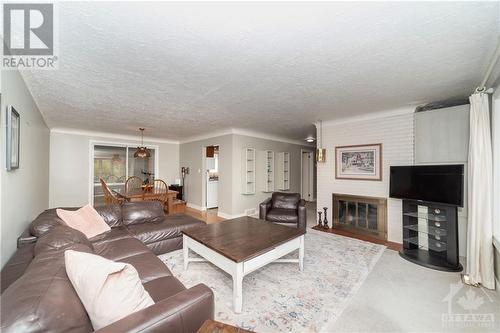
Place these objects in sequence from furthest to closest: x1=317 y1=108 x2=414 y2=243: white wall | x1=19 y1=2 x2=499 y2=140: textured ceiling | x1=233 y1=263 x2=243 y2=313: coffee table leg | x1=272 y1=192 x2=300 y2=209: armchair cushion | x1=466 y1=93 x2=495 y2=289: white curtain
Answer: x1=272 y1=192 x2=300 y2=209: armchair cushion, x1=317 y1=108 x2=414 y2=243: white wall, x1=466 y1=93 x2=495 y2=289: white curtain, x1=233 y1=263 x2=243 y2=313: coffee table leg, x1=19 y1=2 x2=499 y2=140: textured ceiling

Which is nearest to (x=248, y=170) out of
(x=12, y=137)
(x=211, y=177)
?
(x=211, y=177)

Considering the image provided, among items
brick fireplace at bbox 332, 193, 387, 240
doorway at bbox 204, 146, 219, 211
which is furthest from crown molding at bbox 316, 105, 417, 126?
doorway at bbox 204, 146, 219, 211

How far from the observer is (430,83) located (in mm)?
2451

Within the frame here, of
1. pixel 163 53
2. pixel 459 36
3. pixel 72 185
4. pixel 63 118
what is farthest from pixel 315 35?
pixel 72 185

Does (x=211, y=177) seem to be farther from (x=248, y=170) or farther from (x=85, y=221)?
(x=85, y=221)

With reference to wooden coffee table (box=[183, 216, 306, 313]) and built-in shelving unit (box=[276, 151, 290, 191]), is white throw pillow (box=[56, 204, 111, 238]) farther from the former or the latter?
built-in shelving unit (box=[276, 151, 290, 191])

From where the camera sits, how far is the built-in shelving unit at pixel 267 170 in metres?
5.70

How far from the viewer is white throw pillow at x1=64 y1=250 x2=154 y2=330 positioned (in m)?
0.95

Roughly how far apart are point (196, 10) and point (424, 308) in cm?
315

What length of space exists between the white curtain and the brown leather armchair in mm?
2100

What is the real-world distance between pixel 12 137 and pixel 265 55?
7.85 feet

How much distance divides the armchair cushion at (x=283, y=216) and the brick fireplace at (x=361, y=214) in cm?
102

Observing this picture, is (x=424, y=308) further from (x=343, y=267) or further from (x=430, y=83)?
(x=430, y=83)

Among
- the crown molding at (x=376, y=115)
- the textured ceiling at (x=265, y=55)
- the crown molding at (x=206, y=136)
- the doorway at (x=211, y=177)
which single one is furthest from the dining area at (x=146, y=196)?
the crown molding at (x=376, y=115)
